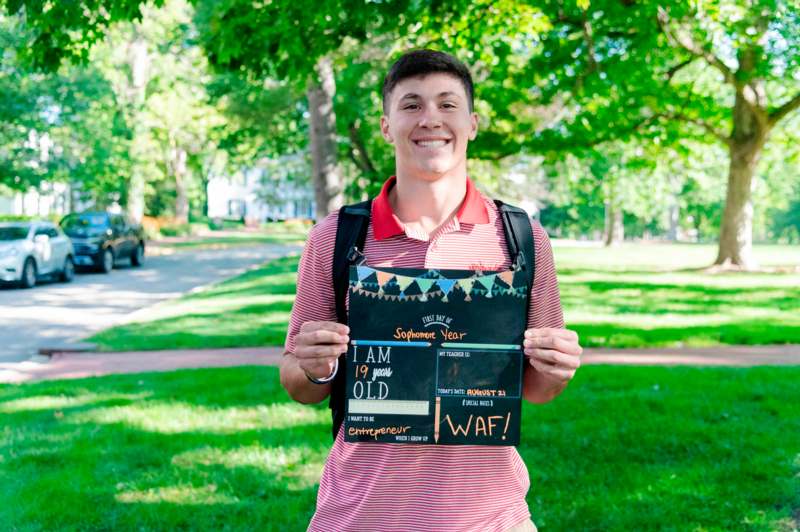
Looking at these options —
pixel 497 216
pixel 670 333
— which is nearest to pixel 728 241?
pixel 670 333

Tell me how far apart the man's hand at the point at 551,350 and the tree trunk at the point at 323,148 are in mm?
14480

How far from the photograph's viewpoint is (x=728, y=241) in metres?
26.9

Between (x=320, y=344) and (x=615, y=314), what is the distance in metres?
13.0

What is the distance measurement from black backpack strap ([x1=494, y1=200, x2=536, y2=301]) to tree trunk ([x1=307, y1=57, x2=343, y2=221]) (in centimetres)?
1428

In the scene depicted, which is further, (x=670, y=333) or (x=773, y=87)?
(x=773, y=87)

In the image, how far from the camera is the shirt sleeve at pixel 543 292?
2393 millimetres

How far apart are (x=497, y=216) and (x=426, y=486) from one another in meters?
0.73

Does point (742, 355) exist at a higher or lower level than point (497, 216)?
lower

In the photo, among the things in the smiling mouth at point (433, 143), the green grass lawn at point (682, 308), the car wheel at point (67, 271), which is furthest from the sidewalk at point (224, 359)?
the car wheel at point (67, 271)

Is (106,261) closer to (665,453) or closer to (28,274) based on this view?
(28,274)

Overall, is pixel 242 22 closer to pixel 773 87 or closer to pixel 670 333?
pixel 670 333

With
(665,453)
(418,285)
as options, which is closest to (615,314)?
(665,453)

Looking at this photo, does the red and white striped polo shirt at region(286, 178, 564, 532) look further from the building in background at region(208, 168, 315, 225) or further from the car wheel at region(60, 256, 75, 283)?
the building in background at region(208, 168, 315, 225)

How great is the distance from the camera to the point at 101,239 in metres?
26.4
